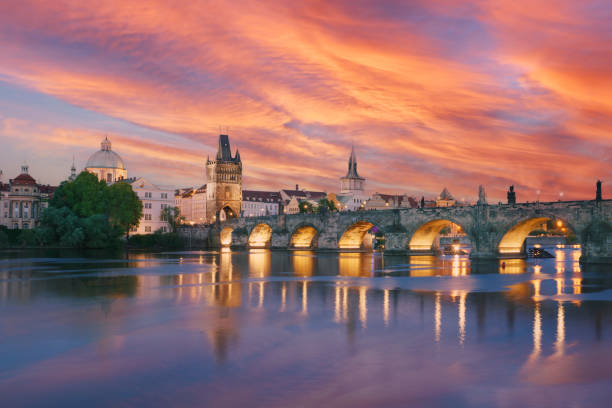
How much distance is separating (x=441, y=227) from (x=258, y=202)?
377 feet

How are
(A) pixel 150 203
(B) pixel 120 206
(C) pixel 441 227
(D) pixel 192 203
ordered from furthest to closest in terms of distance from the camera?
(D) pixel 192 203, (A) pixel 150 203, (B) pixel 120 206, (C) pixel 441 227

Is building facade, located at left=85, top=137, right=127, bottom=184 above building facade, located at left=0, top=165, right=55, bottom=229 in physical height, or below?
above

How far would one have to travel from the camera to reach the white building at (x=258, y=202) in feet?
559

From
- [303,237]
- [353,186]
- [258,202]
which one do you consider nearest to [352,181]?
[353,186]

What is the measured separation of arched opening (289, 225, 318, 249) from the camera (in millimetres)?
81762

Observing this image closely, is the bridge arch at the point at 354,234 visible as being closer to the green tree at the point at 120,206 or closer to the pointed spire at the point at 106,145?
the green tree at the point at 120,206

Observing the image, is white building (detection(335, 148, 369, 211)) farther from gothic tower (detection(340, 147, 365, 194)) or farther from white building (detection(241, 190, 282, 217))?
white building (detection(241, 190, 282, 217))

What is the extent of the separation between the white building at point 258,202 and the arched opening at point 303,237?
83726 mm

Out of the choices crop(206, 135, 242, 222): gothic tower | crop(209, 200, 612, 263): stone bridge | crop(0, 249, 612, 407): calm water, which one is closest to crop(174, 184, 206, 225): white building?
crop(206, 135, 242, 222): gothic tower

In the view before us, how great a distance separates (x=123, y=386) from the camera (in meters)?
9.49

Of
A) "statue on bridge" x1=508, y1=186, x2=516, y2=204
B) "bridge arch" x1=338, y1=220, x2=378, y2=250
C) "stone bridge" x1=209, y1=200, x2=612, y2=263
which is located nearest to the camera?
"stone bridge" x1=209, y1=200, x2=612, y2=263

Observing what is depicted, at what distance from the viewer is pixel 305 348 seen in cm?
1245

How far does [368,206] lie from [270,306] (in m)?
152

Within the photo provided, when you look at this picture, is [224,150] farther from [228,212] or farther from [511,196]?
[511,196]
